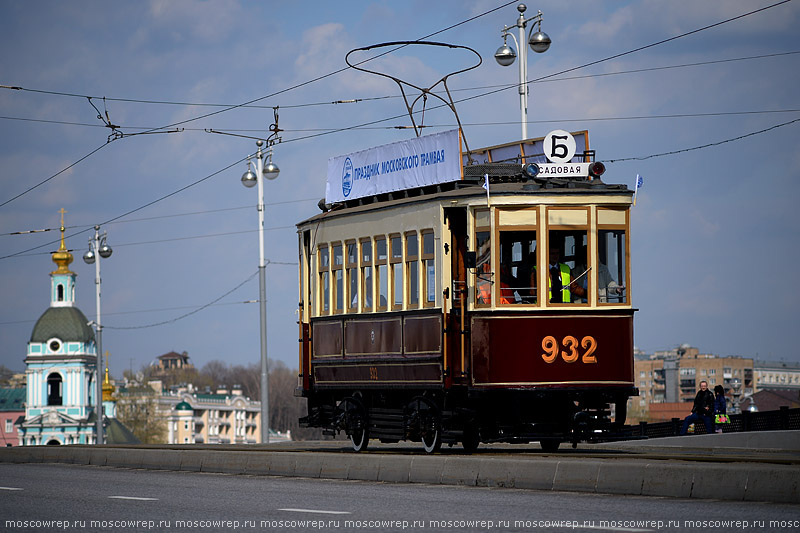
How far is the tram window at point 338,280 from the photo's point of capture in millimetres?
24078

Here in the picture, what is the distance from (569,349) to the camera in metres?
20.8

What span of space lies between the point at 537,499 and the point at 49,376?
143 meters

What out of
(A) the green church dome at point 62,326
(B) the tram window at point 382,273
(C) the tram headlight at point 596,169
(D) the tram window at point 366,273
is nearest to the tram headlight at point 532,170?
(C) the tram headlight at point 596,169

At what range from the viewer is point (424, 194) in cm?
2248

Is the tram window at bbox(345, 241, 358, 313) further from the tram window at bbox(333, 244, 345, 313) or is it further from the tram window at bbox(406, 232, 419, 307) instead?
the tram window at bbox(406, 232, 419, 307)

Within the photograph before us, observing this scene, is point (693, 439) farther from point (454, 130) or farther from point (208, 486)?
point (208, 486)

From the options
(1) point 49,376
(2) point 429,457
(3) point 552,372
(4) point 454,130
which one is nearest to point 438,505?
(2) point 429,457

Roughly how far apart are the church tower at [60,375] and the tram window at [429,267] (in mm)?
128961

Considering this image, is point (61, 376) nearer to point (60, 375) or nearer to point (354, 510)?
point (60, 375)

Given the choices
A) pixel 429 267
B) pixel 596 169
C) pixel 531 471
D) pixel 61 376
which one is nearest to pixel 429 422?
pixel 429 267

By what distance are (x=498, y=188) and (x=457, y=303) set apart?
1703 mm

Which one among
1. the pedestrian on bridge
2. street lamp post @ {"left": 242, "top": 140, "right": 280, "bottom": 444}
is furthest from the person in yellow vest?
street lamp post @ {"left": 242, "top": 140, "right": 280, "bottom": 444}

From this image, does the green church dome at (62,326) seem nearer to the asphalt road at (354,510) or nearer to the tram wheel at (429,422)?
the tram wheel at (429,422)

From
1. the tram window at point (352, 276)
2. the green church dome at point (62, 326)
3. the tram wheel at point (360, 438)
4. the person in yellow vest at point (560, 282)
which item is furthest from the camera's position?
the green church dome at point (62, 326)
